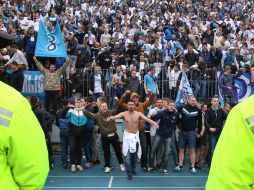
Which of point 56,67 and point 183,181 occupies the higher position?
point 56,67

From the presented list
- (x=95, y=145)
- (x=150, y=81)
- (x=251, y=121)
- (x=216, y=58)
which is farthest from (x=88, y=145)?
(x=251, y=121)

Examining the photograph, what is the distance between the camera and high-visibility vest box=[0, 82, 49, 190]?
2119 mm

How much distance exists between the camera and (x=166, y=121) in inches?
485

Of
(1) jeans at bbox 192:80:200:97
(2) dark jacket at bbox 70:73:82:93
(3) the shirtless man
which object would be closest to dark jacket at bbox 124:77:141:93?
(2) dark jacket at bbox 70:73:82:93

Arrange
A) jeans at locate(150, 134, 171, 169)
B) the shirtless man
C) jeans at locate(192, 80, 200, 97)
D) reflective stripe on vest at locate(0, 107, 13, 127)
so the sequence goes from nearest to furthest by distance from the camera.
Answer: reflective stripe on vest at locate(0, 107, 13, 127) < the shirtless man < jeans at locate(150, 134, 171, 169) < jeans at locate(192, 80, 200, 97)

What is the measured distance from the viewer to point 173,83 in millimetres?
15039

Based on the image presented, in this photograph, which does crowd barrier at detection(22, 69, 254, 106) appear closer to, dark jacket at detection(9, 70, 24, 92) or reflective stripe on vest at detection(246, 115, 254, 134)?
dark jacket at detection(9, 70, 24, 92)

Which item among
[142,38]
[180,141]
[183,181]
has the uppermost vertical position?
[142,38]

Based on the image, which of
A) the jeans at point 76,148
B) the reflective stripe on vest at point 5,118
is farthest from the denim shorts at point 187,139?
the reflective stripe on vest at point 5,118

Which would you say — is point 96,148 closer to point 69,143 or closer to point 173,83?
point 69,143

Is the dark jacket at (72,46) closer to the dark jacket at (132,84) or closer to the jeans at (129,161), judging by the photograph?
the dark jacket at (132,84)

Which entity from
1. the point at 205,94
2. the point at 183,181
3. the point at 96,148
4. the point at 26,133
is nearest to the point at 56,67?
the point at 96,148

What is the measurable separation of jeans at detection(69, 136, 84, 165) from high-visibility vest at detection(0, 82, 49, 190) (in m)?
10.4

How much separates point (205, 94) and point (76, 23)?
8.06 m
